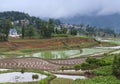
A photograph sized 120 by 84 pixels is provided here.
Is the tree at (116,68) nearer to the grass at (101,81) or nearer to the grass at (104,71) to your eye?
the grass at (104,71)

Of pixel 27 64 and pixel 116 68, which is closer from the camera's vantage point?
pixel 116 68

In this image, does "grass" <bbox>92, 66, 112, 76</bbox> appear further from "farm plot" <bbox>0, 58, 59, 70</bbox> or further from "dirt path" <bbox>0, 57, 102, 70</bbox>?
"farm plot" <bbox>0, 58, 59, 70</bbox>

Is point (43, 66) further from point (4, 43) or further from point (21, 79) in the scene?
point (4, 43)

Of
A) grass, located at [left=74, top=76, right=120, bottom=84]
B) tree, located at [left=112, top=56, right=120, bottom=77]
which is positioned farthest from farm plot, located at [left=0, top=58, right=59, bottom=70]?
grass, located at [left=74, top=76, right=120, bottom=84]

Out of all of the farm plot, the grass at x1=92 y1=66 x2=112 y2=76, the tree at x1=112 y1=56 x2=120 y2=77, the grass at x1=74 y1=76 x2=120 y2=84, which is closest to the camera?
the grass at x1=74 y1=76 x2=120 y2=84

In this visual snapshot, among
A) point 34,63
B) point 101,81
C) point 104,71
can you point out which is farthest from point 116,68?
point 34,63

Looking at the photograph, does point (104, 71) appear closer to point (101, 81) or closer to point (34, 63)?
point (101, 81)

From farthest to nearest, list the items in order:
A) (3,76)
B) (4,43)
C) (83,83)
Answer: (4,43) < (3,76) < (83,83)

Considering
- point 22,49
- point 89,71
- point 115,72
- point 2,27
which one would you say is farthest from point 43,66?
point 2,27

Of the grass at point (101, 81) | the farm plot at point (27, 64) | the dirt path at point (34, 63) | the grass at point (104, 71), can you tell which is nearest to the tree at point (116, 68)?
the grass at point (104, 71)

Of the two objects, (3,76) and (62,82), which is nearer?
(62,82)

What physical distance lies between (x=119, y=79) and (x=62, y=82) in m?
7.33

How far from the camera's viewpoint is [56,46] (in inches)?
3844

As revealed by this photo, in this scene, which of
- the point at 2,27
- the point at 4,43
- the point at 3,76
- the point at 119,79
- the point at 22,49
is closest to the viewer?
the point at 119,79
